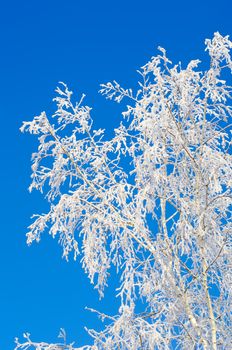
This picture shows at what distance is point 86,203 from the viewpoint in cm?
838

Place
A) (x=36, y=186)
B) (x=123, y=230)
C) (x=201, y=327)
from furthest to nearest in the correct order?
(x=36, y=186) → (x=123, y=230) → (x=201, y=327)

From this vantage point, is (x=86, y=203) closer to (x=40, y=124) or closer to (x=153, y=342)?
(x=40, y=124)

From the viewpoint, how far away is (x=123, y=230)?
801 cm

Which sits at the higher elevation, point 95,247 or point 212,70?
point 212,70

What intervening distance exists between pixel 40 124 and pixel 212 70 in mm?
2595

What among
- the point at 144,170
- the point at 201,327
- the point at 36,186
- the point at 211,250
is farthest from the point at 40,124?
the point at 201,327

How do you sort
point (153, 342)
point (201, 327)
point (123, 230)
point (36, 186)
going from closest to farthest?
point (153, 342) → point (201, 327) → point (123, 230) → point (36, 186)

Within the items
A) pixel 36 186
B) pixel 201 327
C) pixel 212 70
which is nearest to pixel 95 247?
pixel 36 186

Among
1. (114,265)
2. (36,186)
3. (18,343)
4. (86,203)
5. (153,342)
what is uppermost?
(36,186)

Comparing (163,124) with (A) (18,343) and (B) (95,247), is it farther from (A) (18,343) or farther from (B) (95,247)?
(A) (18,343)

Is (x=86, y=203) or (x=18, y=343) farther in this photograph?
(x=86, y=203)

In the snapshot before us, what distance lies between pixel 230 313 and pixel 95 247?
2.10 m

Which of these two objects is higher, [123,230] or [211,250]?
[123,230]

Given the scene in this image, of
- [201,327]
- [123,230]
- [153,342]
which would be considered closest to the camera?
[153,342]
